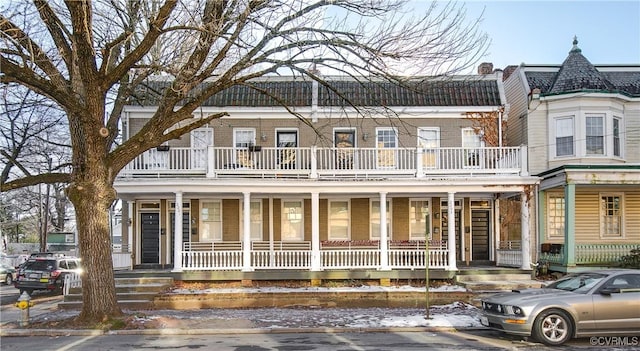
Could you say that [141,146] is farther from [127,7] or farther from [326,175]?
[326,175]

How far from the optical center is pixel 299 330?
1296 cm

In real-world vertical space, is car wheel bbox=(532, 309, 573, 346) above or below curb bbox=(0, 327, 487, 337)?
above

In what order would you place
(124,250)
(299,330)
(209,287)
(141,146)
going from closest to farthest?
(299,330) < (141,146) < (209,287) < (124,250)

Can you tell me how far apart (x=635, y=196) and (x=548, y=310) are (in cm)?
1374

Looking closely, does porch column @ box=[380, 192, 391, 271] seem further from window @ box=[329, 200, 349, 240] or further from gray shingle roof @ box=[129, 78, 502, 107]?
gray shingle roof @ box=[129, 78, 502, 107]

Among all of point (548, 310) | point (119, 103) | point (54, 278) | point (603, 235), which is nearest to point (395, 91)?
point (603, 235)

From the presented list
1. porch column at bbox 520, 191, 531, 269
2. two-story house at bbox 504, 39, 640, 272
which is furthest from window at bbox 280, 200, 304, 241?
two-story house at bbox 504, 39, 640, 272

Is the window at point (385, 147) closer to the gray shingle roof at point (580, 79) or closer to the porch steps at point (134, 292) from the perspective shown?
the gray shingle roof at point (580, 79)

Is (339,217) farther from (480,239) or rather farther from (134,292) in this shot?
(134,292)

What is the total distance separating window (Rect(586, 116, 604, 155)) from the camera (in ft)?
70.4

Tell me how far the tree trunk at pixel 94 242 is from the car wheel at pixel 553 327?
9.48m

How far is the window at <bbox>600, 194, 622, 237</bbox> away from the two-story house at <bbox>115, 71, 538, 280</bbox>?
357cm

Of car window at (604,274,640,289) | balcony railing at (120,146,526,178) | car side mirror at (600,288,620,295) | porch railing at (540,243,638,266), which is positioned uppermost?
balcony railing at (120,146,526,178)

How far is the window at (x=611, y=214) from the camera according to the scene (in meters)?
22.3
